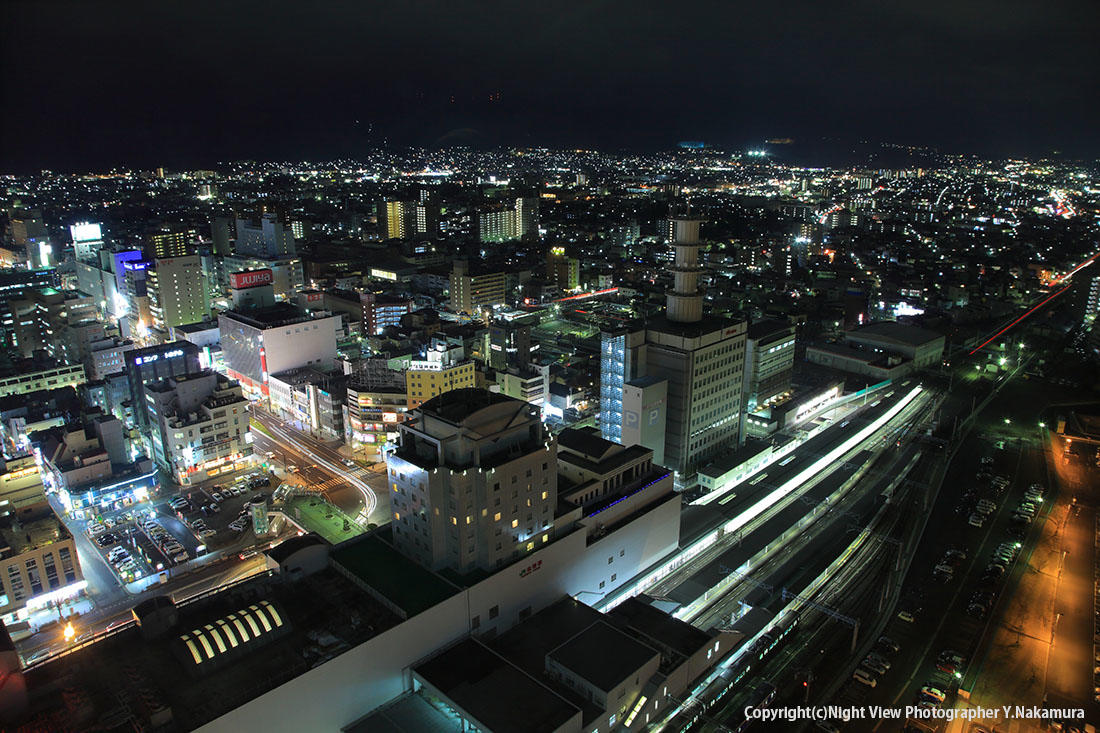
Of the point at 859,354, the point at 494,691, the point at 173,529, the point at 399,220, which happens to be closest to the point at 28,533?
the point at 173,529

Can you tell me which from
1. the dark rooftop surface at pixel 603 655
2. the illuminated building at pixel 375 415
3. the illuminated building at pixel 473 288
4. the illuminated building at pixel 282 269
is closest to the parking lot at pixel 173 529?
the illuminated building at pixel 375 415

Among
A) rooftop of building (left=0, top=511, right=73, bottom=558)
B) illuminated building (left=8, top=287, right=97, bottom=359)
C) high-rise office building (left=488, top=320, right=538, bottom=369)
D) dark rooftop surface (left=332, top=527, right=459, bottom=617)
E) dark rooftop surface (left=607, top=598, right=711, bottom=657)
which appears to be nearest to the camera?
dark rooftop surface (left=332, top=527, right=459, bottom=617)

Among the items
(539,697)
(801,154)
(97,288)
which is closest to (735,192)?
(801,154)

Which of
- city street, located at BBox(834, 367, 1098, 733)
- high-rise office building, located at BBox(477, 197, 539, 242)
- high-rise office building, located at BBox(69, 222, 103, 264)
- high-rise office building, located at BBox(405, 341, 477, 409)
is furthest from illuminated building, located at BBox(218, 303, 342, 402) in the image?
high-rise office building, located at BBox(477, 197, 539, 242)

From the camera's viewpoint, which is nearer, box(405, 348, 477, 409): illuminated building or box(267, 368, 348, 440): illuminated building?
box(405, 348, 477, 409): illuminated building

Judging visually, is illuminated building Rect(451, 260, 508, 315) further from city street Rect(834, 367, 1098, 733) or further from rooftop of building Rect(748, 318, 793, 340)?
city street Rect(834, 367, 1098, 733)

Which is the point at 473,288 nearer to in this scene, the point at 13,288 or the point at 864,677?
the point at 13,288
